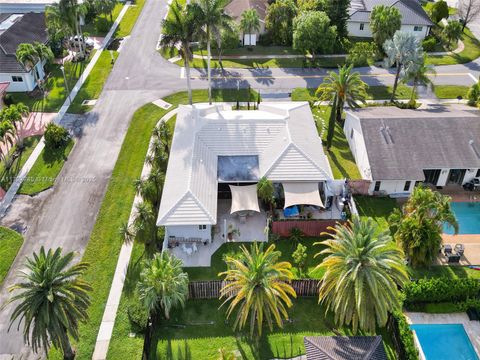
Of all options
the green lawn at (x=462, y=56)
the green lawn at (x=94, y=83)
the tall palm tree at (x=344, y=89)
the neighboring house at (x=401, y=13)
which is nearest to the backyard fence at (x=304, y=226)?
the tall palm tree at (x=344, y=89)

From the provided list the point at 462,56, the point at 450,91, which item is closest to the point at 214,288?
the point at 450,91

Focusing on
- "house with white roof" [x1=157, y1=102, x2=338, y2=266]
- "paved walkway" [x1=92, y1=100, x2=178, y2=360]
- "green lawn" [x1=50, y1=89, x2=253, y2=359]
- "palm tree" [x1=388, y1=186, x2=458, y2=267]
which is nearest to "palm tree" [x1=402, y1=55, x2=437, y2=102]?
"house with white roof" [x1=157, y1=102, x2=338, y2=266]

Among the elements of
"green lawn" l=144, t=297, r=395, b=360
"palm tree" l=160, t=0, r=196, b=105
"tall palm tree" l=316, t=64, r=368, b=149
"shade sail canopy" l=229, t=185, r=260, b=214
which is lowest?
"green lawn" l=144, t=297, r=395, b=360

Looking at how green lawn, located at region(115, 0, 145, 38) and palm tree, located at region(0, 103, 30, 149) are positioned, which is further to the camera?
green lawn, located at region(115, 0, 145, 38)

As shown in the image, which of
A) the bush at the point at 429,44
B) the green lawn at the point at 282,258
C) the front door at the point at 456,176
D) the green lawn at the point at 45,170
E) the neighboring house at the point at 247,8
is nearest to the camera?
the green lawn at the point at 282,258

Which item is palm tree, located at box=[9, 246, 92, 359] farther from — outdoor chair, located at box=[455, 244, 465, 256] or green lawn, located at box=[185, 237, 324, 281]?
outdoor chair, located at box=[455, 244, 465, 256]

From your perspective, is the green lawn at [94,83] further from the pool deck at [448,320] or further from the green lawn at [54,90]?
the pool deck at [448,320]
